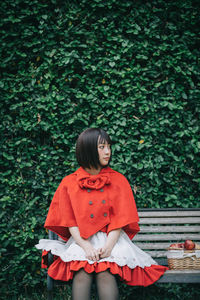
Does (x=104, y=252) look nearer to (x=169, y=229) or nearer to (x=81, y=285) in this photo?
(x=81, y=285)

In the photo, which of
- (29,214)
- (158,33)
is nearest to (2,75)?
(29,214)

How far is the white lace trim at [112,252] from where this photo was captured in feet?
7.61

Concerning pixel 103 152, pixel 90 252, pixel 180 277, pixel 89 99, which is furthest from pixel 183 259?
pixel 89 99

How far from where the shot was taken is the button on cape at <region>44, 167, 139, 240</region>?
2467mm

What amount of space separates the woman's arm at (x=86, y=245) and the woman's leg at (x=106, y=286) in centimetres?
13

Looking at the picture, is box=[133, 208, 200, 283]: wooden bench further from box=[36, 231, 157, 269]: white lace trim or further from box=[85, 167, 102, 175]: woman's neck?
box=[85, 167, 102, 175]: woman's neck

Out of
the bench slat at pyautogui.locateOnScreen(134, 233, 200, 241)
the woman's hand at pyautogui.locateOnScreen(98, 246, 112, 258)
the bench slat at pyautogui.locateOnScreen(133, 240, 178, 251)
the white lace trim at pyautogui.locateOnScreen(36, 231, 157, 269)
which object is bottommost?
the bench slat at pyautogui.locateOnScreen(133, 240, 178, 251)

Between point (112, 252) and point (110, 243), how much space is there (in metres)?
0.07

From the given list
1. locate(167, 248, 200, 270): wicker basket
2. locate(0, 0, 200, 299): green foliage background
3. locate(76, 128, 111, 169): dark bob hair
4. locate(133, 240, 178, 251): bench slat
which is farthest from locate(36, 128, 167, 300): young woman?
locate(0, 0, 200, 299): green foliage background

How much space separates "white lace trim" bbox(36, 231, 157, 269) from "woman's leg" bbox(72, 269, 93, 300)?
0.33 ft

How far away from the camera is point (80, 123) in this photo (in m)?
3.42

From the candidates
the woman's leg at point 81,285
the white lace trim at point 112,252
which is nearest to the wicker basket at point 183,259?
the white lace trim at point 112,252

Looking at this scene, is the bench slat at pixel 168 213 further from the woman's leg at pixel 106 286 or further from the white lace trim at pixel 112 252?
the woman's leg at pixel 106 286

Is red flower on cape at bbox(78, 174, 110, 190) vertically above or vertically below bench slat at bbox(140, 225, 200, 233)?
above
